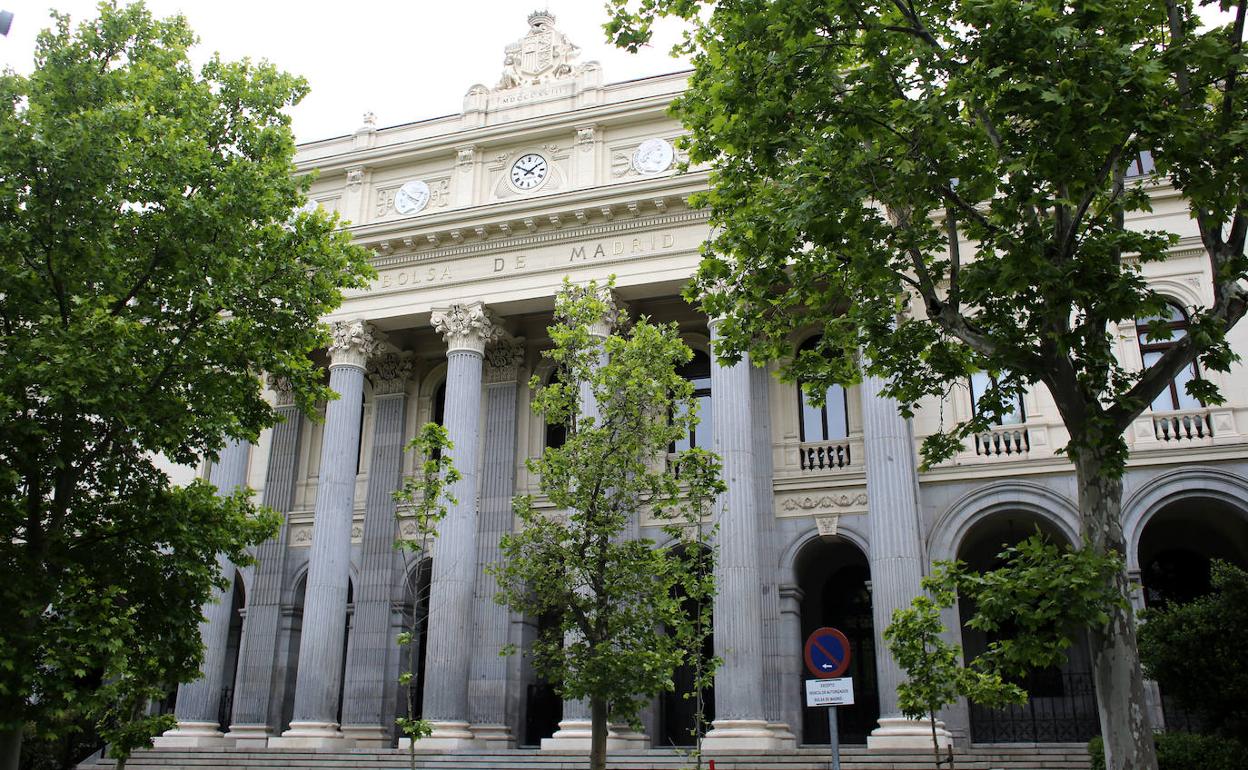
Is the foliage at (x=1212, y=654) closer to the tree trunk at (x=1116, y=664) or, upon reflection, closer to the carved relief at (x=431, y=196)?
the tree trunk at (x=1116, y=664)

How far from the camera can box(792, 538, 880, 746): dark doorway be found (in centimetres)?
2503

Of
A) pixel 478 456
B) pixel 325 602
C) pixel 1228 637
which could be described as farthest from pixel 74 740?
pixel 1228 637

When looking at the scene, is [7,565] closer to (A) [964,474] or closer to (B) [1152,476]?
(A) [964,474]

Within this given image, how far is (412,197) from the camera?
1134 inches

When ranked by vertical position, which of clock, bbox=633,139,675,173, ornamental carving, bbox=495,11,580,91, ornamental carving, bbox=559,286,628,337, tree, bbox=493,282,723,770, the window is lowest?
tree, bbox=493,282,723,770

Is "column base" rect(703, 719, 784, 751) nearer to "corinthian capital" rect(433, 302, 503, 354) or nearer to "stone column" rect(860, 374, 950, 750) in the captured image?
"stone column" rect(860, 374, 950, 750)

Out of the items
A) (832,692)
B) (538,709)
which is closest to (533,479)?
(538,709)

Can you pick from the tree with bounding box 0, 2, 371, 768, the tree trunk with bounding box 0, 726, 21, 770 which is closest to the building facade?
the tree with bounding box 0, 2, 371, 768

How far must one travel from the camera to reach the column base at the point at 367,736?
25478mm

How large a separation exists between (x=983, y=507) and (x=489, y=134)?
1529cm

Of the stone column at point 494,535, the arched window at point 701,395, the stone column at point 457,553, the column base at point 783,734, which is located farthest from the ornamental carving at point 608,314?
the column base at point 783,734

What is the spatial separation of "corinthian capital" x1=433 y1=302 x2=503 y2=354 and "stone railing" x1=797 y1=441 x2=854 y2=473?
322 inches

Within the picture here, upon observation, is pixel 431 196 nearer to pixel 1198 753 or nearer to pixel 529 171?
pixel 529 171

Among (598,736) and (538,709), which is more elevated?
(538,709)
